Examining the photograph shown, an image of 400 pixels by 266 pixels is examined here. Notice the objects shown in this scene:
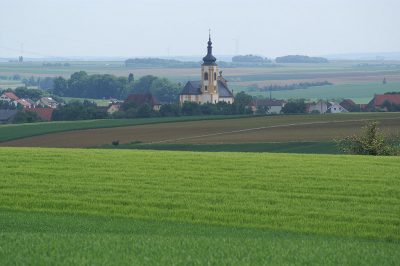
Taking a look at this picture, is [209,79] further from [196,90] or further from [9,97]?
[9,97]

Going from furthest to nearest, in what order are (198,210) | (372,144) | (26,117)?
(26,117) → (372,144) → (198,210)

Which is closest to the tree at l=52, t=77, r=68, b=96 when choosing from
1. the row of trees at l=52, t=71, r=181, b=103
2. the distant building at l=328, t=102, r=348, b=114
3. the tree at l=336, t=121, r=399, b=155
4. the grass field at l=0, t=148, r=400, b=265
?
the row of trees at l=52, t=71, r=181, b=103

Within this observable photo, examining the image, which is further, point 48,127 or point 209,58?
point 209,58

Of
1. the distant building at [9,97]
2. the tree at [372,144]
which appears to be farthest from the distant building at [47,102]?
the tree at [372,144]

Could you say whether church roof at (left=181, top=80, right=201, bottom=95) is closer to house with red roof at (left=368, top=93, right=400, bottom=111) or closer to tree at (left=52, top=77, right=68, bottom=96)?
house with red roof at (left=368, top=93, right=400, bottom=111)

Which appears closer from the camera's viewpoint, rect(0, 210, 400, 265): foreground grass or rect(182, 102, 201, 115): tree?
rect(0, 210, 400, 265): foreground grass

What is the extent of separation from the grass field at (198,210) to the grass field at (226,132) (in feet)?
93.1

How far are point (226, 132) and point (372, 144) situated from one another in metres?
29.6

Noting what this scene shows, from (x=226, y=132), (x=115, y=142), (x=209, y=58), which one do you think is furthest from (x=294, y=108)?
(x=115, y=142)

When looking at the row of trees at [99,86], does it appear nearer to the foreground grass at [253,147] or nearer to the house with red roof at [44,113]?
the house with red roof at [44,113]

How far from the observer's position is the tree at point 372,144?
3606 centimetres

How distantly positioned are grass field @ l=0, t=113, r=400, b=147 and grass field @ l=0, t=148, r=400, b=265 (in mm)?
28367

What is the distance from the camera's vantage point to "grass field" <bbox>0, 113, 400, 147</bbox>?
187ft

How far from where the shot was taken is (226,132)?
65.5m
